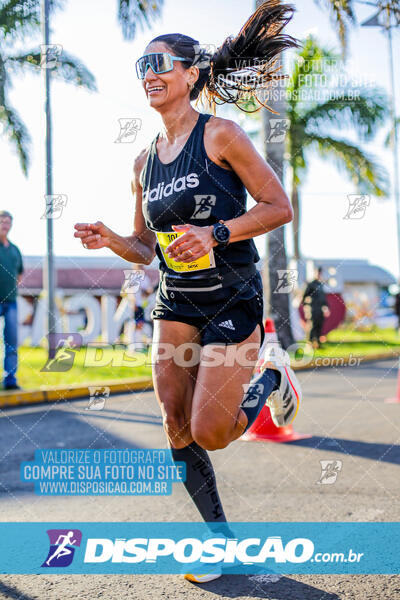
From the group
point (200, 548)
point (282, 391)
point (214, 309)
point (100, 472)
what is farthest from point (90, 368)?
point (214, 309)

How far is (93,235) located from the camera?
2703mm

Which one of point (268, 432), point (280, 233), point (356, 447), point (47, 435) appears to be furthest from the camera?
point (280, 233)

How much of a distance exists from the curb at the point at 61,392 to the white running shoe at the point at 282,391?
4.45 metres

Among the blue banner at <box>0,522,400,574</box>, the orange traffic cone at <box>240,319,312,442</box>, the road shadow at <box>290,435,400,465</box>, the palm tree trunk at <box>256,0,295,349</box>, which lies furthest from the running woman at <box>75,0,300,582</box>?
the palm tree trunk at <box>256,0,295,349</box>

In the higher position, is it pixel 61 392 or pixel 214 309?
pixel 214 309

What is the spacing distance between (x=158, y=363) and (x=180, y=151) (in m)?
0.91

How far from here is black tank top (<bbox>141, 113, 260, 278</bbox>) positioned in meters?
2.60

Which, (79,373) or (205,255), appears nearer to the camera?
(205,255)

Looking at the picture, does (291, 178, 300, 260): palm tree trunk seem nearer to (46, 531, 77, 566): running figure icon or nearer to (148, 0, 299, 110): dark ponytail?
(148, 0, 299, 110): dark ponytail

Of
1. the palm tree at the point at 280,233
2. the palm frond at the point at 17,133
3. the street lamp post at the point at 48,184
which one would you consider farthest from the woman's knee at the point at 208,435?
the palm frond at the point at 17,133

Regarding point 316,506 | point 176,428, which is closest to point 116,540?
point 176,428

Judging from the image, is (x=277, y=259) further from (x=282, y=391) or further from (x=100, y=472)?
(x=282, y=391)

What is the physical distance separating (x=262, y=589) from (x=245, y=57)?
2247 mm

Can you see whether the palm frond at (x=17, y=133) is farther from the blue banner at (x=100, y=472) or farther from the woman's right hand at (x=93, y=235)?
the woman's right hand at (x=93, y=235)
